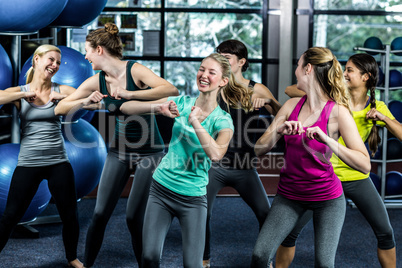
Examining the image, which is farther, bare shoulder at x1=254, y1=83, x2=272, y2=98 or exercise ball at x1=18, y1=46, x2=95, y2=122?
exercise ball at x1=18, y1=46, x2=95, y2=122

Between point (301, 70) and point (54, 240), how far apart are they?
2.50 metres

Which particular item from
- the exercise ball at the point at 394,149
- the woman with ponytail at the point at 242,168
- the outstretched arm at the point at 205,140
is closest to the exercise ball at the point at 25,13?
the woman with ponytail at the point at 242,168

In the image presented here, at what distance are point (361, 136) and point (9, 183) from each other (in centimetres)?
235

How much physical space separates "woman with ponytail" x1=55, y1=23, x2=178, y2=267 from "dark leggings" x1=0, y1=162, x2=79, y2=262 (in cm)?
25

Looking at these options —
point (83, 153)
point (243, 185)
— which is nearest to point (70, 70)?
point (83, 153)

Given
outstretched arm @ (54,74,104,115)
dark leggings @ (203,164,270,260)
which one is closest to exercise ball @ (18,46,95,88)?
outstretched arm @ (54,74,104,115)

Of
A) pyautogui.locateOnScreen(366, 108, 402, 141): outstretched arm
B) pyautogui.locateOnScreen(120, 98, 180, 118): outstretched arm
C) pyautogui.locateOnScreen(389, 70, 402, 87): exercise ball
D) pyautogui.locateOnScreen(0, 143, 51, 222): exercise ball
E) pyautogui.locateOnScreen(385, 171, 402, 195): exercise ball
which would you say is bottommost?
pyautogui.locateOnScreen(385, 171, 402, 195): exercise ball

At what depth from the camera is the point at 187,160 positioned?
2.21 meters

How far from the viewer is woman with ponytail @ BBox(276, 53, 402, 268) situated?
2588 mm

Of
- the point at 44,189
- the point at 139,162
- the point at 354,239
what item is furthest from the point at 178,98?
the point at 354,239

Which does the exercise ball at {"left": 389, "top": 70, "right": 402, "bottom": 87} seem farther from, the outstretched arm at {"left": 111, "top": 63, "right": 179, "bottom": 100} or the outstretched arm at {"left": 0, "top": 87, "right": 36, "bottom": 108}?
the outstretched arm at {"left": 0, "top": 87, "right": 36, "bottom": 108}

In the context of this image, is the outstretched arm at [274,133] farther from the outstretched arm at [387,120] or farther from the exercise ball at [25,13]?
the exercise ball at [25,13]

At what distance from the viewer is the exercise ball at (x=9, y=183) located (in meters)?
3.36

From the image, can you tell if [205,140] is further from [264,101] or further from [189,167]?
[264,101]
